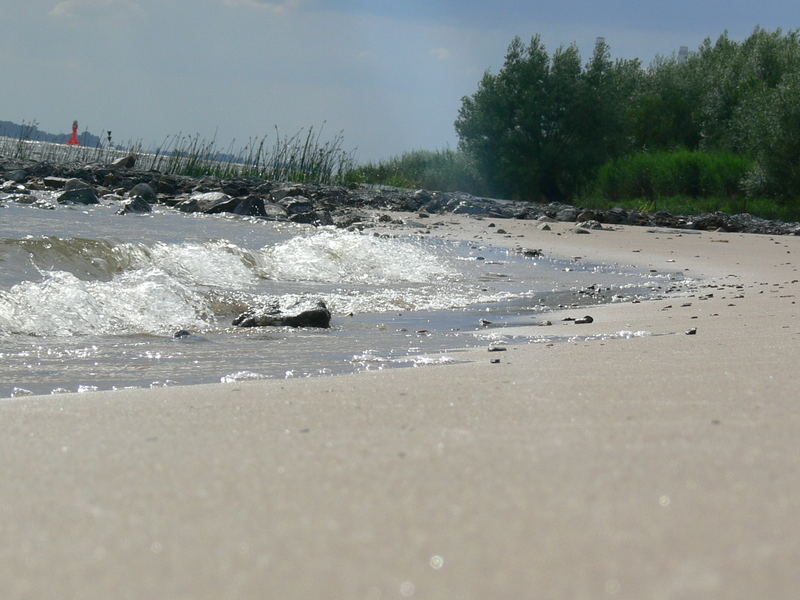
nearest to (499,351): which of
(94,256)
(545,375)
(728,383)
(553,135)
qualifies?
(545,375)

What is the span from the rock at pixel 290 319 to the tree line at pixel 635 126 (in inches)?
743

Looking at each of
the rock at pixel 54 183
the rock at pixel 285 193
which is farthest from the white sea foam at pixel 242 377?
the rock at pixel 54 183

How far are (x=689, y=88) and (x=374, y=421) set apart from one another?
1285 inches

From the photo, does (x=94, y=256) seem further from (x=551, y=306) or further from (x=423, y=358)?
(x=423, y=358)

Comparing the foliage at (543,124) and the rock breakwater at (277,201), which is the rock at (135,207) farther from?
the foliage at (543,124)

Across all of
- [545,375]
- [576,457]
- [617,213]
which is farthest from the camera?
[617,213]

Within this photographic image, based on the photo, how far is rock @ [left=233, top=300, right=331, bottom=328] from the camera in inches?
217

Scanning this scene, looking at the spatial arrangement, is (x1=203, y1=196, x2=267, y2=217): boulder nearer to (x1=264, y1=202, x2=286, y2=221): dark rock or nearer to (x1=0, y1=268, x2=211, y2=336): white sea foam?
(x1=264, y1=202, x2=286, y2=221): dark rock

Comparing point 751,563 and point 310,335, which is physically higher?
point 751,563

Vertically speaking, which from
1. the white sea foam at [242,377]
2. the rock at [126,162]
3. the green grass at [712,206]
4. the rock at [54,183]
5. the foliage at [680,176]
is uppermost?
the foliage at [680,176]

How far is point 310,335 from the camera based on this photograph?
17.3 ft

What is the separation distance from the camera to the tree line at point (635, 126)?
891 inches

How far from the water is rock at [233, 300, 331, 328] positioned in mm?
102

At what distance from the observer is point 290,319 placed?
5.52 meters
